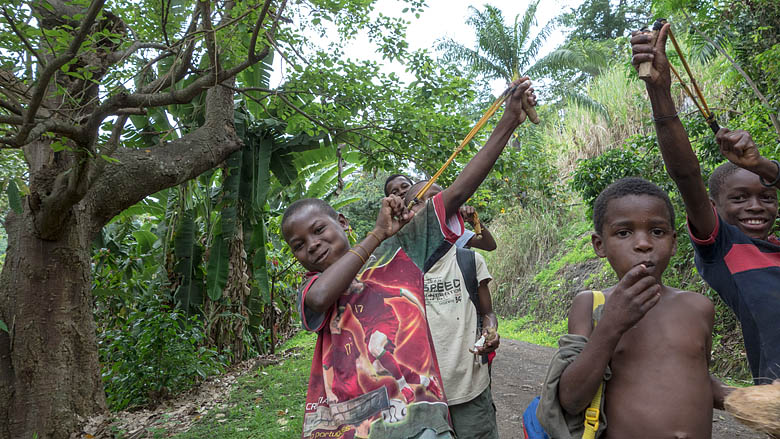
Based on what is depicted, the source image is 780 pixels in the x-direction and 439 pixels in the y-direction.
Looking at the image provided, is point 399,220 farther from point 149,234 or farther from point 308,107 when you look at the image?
point 149,234

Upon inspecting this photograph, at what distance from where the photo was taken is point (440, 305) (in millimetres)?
3090

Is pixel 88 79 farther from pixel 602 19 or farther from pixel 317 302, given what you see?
pixel 602 19

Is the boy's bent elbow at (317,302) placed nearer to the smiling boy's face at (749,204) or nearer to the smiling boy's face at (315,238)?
the smiling boy's face at (315,238)

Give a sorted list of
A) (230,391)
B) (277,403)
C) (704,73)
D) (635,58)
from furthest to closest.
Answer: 1. (704,73)
2. (230,391)
3. (277,403)
4. (635,58)

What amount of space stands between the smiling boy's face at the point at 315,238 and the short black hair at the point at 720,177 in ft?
5.60

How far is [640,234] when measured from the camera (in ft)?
5.88

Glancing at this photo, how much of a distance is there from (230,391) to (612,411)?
5.67 metres

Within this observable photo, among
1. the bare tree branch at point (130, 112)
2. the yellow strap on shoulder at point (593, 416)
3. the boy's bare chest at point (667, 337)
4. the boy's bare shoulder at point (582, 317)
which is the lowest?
the yellow strap on shoulder at point (593, 416)

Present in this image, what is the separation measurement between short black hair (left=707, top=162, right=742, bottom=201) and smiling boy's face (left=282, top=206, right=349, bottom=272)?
1.71m

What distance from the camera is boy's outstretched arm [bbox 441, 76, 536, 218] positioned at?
2.12 metres

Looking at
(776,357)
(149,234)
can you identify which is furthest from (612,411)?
(149,234)

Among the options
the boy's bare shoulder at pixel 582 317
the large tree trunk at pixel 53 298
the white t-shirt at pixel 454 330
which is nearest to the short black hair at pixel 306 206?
the white t-shirt at pixel 454 330

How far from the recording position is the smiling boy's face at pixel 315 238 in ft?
7.07

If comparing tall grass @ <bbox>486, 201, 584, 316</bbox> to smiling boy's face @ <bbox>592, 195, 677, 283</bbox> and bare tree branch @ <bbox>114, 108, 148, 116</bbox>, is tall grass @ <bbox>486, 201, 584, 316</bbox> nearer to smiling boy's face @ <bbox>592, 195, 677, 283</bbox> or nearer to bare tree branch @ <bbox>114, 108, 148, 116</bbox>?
bare tree branch @ <bbox>114, 108, 148, 116</bbox>
